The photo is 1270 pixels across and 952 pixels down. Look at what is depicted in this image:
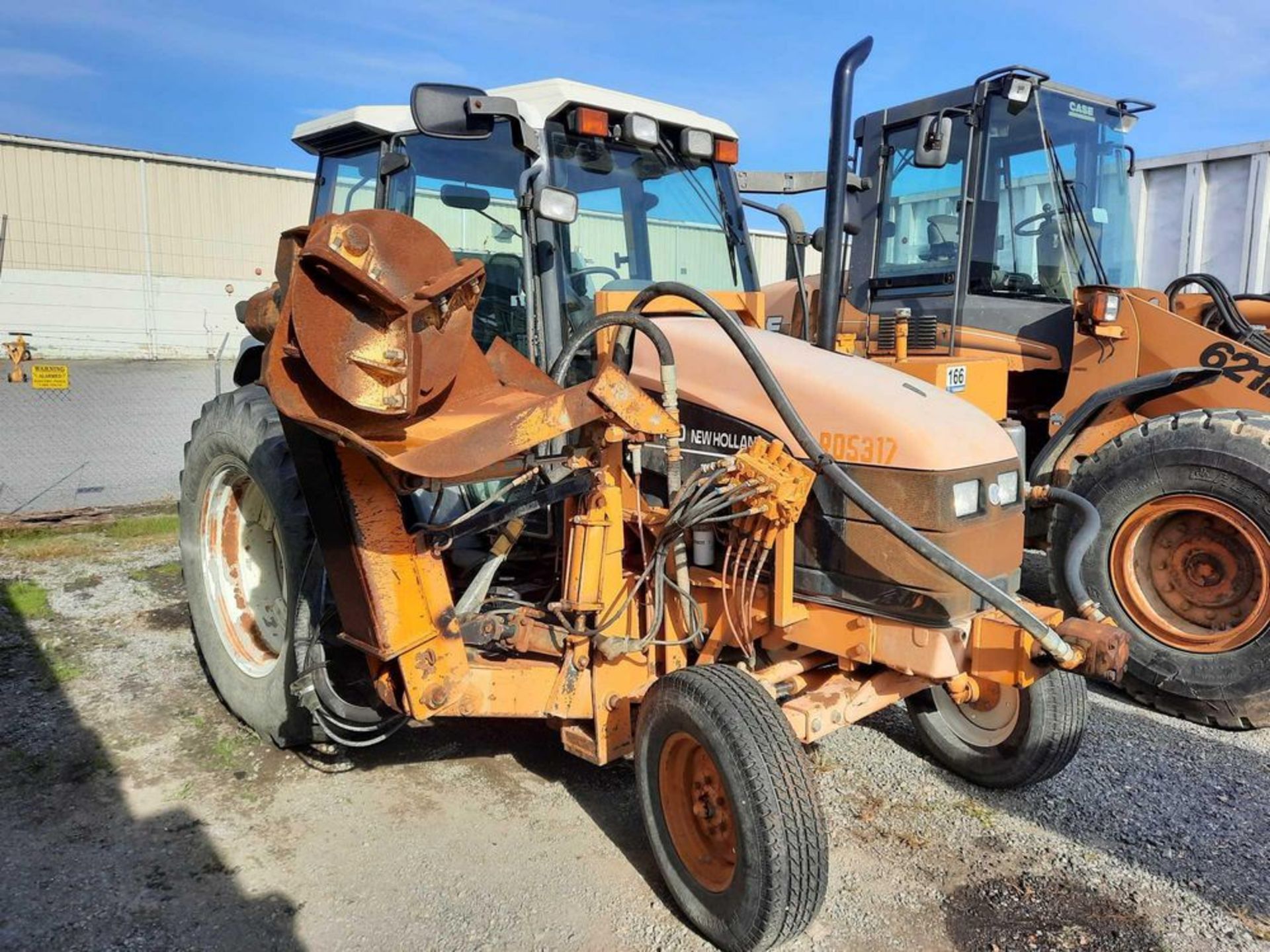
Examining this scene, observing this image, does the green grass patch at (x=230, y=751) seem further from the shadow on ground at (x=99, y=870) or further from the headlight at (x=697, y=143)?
the headlight at (x=697, y=143)

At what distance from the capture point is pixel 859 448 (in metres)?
2.64

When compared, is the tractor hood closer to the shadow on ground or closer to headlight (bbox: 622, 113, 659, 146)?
headlight (bbox: 622, 113, 659, 146)

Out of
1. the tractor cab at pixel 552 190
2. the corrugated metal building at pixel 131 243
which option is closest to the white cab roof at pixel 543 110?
the tractor cab at pixel 552 190

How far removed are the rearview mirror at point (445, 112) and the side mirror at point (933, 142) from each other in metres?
2.42

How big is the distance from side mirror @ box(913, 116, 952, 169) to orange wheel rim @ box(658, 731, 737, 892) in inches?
128

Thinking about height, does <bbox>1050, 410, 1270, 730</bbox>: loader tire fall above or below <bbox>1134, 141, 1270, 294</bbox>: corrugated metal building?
below

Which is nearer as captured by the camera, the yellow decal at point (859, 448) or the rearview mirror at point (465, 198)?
the yellow decal at point (859, 448)

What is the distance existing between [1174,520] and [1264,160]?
6.56 meters

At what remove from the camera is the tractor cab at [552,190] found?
11.1ft

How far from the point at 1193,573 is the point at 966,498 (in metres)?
2.25

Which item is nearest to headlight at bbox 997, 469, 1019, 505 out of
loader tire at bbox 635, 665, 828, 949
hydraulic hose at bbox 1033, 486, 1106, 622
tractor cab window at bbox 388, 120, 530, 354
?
hydraulic hose at bbox 1033, 486, 1106, 622

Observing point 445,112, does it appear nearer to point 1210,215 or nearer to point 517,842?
point 517,842

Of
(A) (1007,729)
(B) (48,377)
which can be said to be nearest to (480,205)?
(A) (1007,729)

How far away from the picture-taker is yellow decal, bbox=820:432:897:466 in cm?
259
